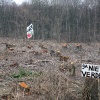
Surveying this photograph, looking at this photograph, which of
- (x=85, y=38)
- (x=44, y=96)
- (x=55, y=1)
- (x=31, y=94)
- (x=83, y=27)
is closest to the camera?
(x=44, y=96)

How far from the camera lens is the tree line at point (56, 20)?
33.6m

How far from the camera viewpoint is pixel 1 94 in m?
6.12

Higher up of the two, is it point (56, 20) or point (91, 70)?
point (56, 20)

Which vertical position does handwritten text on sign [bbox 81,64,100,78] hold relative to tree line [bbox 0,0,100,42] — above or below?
below

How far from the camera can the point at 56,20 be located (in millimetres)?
34375

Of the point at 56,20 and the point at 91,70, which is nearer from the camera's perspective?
the point at 91,70

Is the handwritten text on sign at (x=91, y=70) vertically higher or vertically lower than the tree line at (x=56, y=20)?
lower

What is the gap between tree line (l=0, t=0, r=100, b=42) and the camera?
33.6m

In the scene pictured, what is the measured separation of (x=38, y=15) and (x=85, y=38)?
8.26 metres

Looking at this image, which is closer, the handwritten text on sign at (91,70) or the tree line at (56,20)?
the handwritten text on sign at (91,70)

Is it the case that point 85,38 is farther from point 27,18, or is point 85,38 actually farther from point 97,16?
point 27,18

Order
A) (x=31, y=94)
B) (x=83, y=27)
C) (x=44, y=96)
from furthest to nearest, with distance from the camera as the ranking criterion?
1. (x=83, y=27)
2. (x=31, y=94)
3. (x=44, y=96)

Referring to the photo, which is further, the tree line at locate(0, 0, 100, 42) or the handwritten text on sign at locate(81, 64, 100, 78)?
the tree line at locate(0, 0, 100, 42)

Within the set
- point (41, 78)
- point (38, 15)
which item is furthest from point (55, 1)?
point (41, 78)
